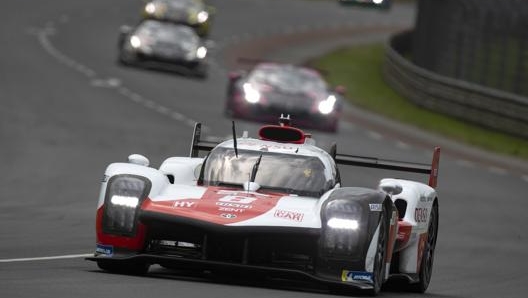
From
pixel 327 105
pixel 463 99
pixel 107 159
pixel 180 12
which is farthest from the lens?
pixel 180 12

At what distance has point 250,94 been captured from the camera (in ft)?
115

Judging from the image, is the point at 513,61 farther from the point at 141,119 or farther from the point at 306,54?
the point at 306,54

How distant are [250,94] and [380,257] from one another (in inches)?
878

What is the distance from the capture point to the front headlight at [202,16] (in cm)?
5444

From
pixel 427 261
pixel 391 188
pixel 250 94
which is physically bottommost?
pixel 427 261

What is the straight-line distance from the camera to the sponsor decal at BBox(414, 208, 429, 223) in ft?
46.7

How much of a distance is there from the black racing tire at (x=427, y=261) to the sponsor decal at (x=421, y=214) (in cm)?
23

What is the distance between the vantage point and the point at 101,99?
38.4 metres

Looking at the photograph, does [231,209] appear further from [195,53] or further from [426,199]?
[195,53]

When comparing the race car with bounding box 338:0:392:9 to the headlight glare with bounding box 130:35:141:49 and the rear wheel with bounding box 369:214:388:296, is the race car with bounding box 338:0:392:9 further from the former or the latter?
the headlight glare with bounding box 130:35:141:49

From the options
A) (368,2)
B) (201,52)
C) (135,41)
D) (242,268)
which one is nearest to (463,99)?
(201,52)

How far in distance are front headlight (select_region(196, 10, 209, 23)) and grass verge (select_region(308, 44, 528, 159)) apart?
389cm

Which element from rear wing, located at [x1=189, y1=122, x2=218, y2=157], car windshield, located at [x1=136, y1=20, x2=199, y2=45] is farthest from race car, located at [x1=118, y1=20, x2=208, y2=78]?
rear wing, located at [x1=189, y1=122, x2=218, y2=157]

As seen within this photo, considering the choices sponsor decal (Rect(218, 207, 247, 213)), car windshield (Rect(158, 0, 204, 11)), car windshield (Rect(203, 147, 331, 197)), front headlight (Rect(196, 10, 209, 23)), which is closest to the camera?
sponsor decal (Rect(218, 207, 247, 213))
